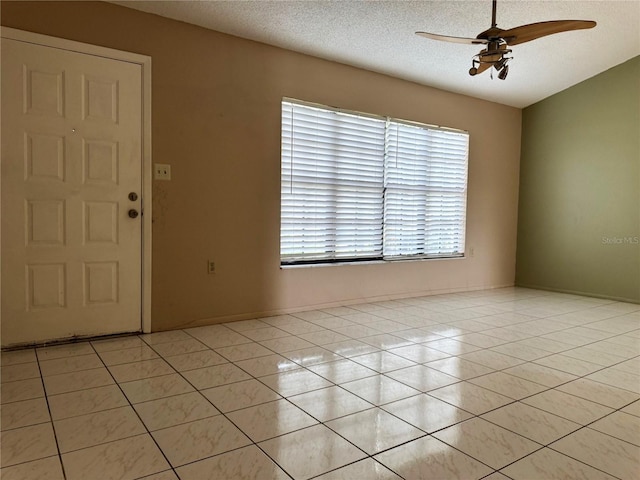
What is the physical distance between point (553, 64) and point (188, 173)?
4.27m

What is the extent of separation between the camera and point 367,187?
490 centimetres

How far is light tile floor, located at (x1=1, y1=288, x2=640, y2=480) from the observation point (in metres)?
1.75

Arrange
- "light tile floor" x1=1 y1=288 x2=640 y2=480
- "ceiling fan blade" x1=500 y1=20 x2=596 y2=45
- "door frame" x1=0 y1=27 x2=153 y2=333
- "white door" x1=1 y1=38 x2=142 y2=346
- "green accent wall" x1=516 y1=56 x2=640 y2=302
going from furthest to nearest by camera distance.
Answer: "green accent wall" x1=516 y1=56 x2=640 y2=302 → "door frame" x1=0 y1=27 x2=153 y2=333 → "white door" x1=1 y1=38 x2=142 y2=346 → "ceiling fan blade" x1=500 y1=20 x2=596 y2=45 → "light tile floor" x1=1 y1=288 x2=640 y2=480

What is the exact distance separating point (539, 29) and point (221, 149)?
2.55 metres

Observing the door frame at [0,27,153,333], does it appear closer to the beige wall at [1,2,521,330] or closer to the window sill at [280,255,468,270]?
the beige wall at [1,2,521,330]

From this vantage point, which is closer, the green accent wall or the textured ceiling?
the textured ceiling

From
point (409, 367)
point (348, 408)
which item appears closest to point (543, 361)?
point (409, 367)

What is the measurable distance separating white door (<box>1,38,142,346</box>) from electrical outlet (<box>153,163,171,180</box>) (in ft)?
0.43

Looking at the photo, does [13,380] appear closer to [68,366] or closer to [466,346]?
[68,366]

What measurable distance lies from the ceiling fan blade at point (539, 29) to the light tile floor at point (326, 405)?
2.12 metres

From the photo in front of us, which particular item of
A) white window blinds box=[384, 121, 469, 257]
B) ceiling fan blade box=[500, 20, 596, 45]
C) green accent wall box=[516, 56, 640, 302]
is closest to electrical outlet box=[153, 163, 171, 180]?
white window blinds box=[384, 121, 469, 257]

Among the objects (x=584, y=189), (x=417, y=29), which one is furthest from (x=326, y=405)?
(x=584, y=189)

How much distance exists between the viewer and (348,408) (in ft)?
7.45

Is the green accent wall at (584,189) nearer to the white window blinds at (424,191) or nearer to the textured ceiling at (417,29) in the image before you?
the textured ceiling at (417,29)
